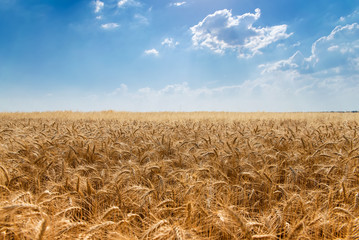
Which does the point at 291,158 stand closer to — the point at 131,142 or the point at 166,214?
the point at 166,214

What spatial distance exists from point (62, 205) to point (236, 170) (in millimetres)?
2222

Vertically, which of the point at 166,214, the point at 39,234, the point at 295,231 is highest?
the point at 39,234

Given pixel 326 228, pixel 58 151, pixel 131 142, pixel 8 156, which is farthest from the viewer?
pixel 131 142

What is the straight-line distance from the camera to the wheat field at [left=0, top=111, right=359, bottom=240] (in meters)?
1.51

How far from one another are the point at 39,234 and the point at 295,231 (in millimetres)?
1649

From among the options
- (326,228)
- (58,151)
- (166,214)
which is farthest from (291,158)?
(58,151)

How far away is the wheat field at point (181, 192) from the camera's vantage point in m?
1.51

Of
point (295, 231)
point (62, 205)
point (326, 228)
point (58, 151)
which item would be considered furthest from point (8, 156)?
point (326, 228)

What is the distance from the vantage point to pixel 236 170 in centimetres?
306

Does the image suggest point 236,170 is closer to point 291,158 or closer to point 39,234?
point 291,158

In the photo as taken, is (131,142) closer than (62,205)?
No

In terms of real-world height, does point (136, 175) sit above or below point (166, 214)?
above

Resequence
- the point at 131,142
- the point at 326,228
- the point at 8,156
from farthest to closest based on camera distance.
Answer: the point at 131,142
the point at 8,156
the point at 326,228

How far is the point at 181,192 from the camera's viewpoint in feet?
7.44
